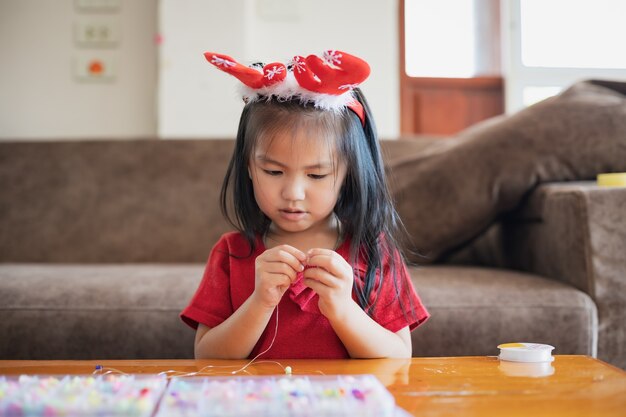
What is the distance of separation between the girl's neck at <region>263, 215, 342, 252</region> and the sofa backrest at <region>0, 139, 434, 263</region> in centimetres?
82

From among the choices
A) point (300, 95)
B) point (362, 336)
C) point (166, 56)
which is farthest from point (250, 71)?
point (166, 56)

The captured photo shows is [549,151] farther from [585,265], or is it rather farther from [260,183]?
[260,183]

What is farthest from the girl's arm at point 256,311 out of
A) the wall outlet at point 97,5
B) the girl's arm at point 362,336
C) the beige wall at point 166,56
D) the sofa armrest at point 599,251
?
the wall outlet at point 97,5

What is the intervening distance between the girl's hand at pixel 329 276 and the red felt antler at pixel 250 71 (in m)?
0.29

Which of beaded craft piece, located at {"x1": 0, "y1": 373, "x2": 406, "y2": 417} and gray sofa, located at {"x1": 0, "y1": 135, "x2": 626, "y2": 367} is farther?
gray sofa, located at {"x1": 0, "y1": 135, "x2": 626, "y2": 367}

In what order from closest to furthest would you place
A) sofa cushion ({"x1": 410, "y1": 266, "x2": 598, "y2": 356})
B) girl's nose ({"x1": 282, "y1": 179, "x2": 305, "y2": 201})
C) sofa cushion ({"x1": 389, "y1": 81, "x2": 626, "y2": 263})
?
girl's nose ({"x1": 282, "y1": 179, "x2": 305, "y2": 201}) < sofa cushion ({"x1": 410, "y1": 266, "x2": 598, "y2": 356}) < sofa cushion ({"x1": 389, "y1": 81, "x2": 626, "y2": 263})

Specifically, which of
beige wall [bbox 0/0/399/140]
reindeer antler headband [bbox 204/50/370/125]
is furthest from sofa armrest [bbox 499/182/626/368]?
beige wall [bbox 0/0/399/140]

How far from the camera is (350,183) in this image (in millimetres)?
987

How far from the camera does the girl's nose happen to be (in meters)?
0.87

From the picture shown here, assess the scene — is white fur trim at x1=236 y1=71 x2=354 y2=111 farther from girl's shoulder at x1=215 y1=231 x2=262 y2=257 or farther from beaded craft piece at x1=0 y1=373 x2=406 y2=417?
beaded craft piece at x1=0 y1=373 x2=406 y2=417

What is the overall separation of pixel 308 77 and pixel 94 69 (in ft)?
7.77

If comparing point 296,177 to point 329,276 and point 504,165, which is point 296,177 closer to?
point 329,276

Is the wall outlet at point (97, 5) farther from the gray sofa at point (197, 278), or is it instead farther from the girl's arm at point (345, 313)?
the girl's arm at point (345, 313)

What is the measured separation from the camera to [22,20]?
295cm
